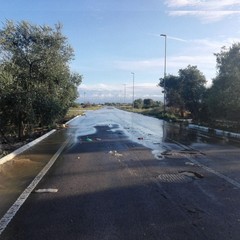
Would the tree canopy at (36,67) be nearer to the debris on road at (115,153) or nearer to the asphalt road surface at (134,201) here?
the debris on road at (115,153)

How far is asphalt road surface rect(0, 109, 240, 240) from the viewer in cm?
610

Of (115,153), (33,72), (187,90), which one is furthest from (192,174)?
(187,90)

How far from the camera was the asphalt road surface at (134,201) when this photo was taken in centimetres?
610

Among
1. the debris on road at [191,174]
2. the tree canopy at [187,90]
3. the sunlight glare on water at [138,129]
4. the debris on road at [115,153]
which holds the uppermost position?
the tree canopy at [187,90]

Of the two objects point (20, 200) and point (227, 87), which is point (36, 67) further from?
point (20, 200)

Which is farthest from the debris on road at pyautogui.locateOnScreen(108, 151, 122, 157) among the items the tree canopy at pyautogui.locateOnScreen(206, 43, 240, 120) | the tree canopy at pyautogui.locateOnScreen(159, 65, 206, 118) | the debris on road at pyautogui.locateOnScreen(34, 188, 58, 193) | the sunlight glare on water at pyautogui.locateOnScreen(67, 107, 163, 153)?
the tree canopy at pyautogui.locateOnScreen(159, 65, 206, 118)

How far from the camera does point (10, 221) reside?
664 centimetres

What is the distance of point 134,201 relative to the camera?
7.91m

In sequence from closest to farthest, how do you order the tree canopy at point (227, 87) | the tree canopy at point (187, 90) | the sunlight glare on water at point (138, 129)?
the sunlight glare on water at point (138, 129)
the tree canopy at point (227, 87)
the tree canopy at point (187, 90)

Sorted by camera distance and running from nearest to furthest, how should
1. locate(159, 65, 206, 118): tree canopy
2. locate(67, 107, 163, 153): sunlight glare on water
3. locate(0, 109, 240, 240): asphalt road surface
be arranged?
1. locate(0, 109, 240, 240): asphalt road surface
2. locate(67, 107, 163, 153): sunlight glare on water
3. locate(159, 65, 206, 118): tree canopy

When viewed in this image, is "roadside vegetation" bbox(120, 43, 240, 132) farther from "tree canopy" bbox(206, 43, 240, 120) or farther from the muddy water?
the muddy water

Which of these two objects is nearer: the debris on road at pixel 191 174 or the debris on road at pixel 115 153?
the debris on road at pixel 191 174

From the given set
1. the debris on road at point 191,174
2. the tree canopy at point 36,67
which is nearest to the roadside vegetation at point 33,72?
the tree canopy at point 36,67

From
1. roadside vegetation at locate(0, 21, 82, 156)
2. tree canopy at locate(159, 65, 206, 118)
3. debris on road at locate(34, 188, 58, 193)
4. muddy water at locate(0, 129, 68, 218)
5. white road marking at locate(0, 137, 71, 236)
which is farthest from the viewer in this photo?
tree canopy at locate(159, 65, 206, 118)
